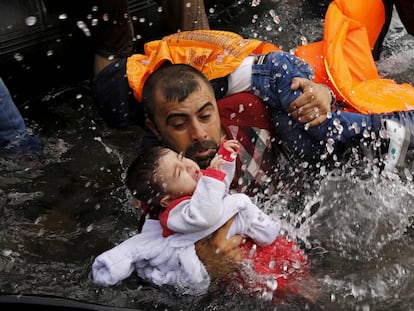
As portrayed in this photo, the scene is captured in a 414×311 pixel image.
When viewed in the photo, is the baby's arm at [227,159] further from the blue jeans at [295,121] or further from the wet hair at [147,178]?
the blue jeans at [295,121]

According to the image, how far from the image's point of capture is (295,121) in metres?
2.40

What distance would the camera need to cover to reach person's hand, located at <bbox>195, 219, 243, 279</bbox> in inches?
79.0

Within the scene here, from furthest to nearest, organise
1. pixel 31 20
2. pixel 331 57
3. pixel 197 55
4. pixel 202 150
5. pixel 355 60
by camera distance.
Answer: pixel 31 20, pixel 355 60, pixel 331 57, pixel 197 55, pixel 202 150

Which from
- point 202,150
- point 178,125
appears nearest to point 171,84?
point 178,125

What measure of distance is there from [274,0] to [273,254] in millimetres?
2777

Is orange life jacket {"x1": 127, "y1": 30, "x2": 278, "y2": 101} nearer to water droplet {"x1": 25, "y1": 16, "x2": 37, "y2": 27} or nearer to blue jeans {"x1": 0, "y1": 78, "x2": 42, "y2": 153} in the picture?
blue jeans {"x1": 0, "y1": 78, "x2": 42, "y2": 153}

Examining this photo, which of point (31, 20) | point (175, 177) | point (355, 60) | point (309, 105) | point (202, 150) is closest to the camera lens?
point (175, 177)

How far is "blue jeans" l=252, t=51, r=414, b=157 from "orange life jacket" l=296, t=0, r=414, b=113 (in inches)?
5.1

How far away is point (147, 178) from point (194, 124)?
1.01ft

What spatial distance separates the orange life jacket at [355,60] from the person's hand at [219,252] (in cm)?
85

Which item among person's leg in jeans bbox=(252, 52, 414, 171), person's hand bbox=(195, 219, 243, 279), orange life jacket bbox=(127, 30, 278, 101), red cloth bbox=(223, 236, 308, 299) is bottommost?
red cloth bbox=(223, 236, 308, 299)

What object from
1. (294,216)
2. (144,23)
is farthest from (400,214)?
(144,23)

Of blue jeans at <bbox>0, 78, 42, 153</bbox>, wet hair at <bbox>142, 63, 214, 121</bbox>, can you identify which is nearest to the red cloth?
wet hair at <bbox>142, 63, 214, 121</bbox>

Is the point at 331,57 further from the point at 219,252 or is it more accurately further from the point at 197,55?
the point at 219,252
